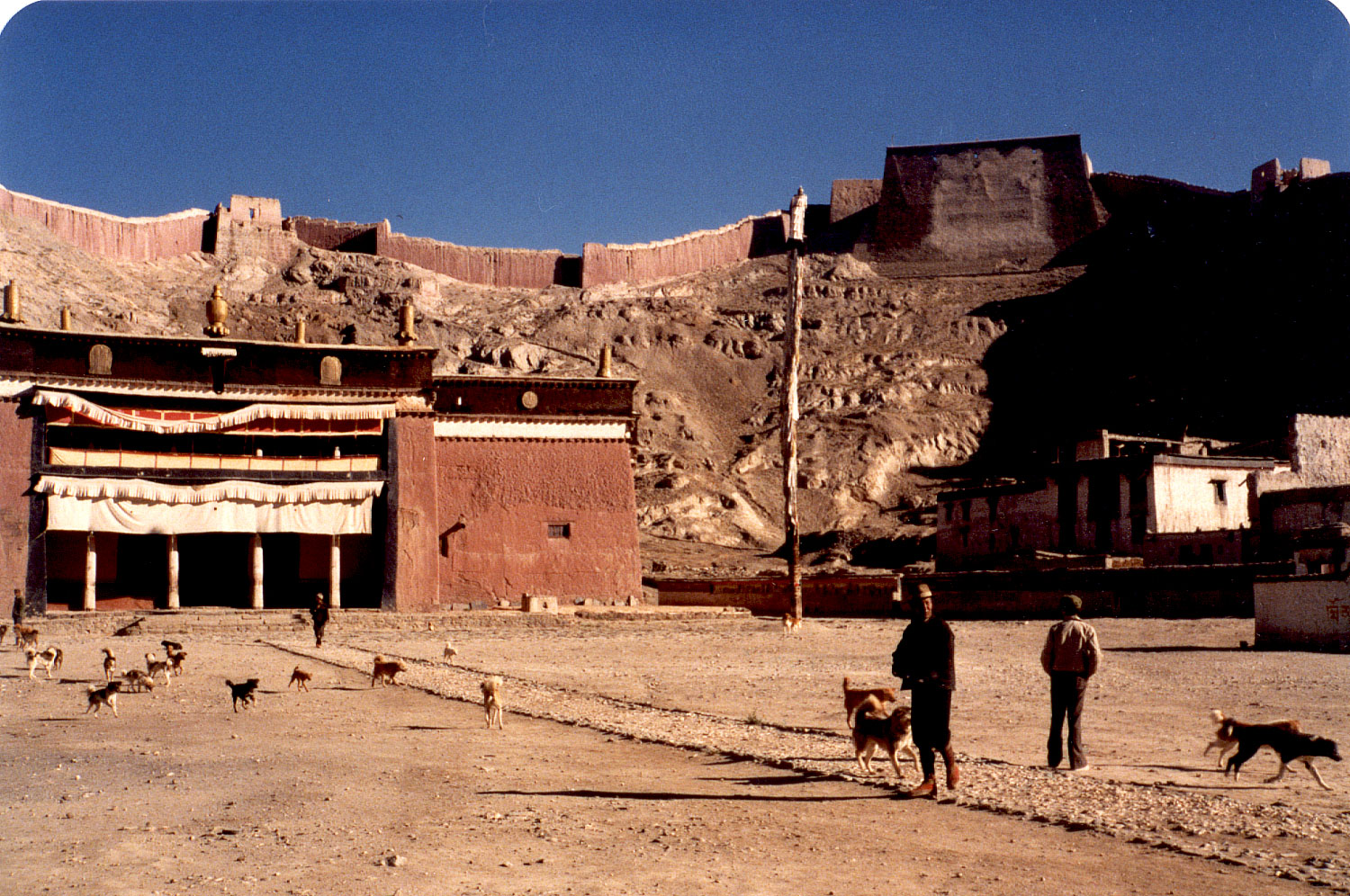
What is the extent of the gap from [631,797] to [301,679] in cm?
867

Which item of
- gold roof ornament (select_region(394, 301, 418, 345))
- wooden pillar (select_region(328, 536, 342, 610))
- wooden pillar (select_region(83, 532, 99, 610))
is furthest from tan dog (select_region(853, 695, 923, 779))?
A: gold roof ornament (select_region(394, 301, 418, 345))

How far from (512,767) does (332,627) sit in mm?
21574

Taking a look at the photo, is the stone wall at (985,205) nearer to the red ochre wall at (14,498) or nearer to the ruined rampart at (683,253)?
the ruined rampart at (683,253)

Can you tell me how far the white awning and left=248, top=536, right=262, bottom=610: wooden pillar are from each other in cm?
67

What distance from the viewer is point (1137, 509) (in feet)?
145

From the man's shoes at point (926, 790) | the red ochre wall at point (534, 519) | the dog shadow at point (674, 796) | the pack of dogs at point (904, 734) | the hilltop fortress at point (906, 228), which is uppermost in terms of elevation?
Answer: the hilltop fortress at point (906, 228)

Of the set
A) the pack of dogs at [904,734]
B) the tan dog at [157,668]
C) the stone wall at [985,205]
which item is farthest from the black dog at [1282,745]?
the stone wall at [985,205]

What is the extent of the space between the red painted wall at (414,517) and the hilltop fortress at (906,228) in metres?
48.4

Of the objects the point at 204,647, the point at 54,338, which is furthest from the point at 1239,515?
the point at 54,338

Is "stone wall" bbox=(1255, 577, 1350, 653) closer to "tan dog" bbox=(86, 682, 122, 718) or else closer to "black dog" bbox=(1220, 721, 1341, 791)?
"black dog" bbox=(1220, 721, 1341, 791)

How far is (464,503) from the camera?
38.4 meters

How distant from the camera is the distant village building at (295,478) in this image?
113 feet

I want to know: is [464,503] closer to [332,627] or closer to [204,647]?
[332,627]

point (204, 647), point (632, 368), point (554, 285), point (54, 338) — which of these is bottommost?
point (204, 647)
